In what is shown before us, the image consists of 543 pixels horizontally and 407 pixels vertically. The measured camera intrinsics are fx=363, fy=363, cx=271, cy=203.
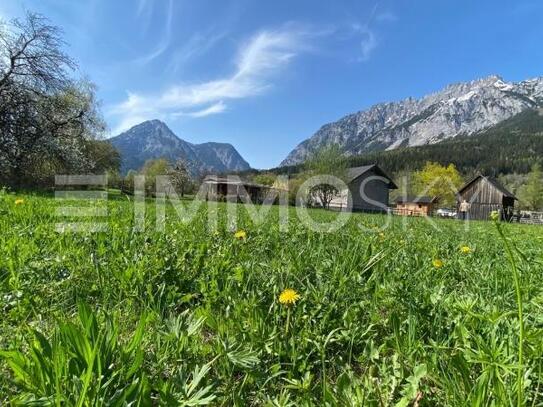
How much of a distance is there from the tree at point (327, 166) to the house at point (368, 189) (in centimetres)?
522

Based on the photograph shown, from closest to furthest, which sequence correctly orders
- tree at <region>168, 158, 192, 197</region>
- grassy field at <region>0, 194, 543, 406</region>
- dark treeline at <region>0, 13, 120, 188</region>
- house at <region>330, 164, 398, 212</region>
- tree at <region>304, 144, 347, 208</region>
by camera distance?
grassy field at <region>0, 194, 543, 406</region>, dark treeline at <region>0, 13, 120, 188</region>, tree at <region>304, 144, 347, 208</region>, house at <region>330, 164, 398, 212</region>, tree at <region>168, 158, 192, 197</region>

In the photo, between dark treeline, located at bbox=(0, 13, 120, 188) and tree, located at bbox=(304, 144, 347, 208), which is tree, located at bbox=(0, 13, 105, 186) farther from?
tree, located at bbox=(304, 144, 347, 208)

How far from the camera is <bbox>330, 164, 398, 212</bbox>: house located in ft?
177

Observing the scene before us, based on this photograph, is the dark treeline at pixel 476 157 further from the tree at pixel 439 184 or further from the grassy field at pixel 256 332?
the grassy field at pixel 256 332

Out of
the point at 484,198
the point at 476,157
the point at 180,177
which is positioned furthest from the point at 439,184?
the point at 476,157

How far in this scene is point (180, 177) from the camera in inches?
3044

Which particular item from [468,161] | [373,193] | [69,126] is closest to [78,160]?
[69,126]

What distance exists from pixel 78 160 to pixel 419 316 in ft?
81.1

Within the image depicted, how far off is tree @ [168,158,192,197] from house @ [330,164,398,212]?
33.5 m

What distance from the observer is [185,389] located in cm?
103

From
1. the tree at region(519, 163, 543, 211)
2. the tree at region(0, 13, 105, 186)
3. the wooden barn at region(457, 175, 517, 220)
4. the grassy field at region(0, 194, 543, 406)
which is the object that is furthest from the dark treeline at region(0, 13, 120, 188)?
the tree at region(519, 163, 543, 211)

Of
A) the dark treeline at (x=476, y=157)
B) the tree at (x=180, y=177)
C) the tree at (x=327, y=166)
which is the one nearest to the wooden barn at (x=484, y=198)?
the tree at (x=327, y=166)

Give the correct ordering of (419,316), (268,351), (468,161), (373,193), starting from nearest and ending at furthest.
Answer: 1. (268,351)
2. (419,316)
3. (373,193)
4. (468,161)

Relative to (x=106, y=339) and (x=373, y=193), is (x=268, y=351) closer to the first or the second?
(x=106, y=339)
